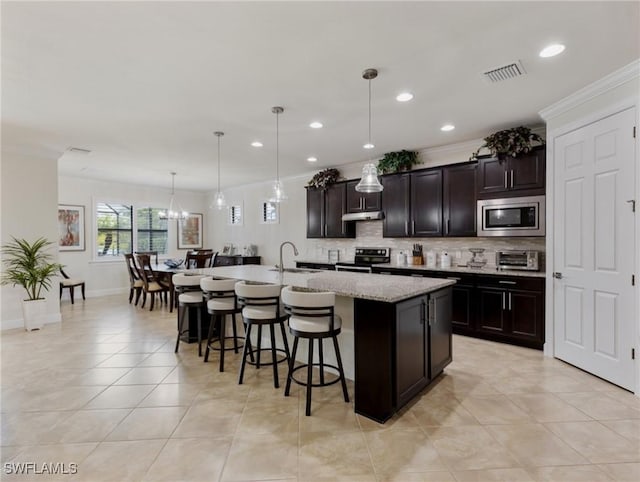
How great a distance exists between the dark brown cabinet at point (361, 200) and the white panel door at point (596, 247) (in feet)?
8.31

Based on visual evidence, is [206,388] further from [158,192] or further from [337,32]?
[158,192]

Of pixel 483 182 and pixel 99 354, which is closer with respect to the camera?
pixel 99 354

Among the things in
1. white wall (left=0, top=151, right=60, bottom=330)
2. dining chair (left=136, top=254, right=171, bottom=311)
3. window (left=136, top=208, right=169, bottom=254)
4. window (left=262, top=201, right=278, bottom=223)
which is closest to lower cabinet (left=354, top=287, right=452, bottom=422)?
dining chair (left=136, top=254, right=171, bottom=311)

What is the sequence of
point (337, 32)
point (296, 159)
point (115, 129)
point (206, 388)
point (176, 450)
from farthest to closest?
point (296, 159) → point (115, 129) → point (206, 388) → point (337, 32) → point (176, 450)

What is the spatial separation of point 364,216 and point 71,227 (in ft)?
20.8

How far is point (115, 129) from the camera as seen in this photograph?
4.09 m

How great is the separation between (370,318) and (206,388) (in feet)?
5.31

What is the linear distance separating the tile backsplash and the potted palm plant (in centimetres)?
444

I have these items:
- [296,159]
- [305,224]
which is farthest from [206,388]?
[305,224]

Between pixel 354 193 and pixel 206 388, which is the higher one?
pixel 354 193

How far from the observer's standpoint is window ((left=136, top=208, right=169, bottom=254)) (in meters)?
8.29

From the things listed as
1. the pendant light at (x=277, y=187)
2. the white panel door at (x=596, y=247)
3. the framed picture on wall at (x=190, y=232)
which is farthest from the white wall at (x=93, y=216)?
the white panel door at (x=596, y=247)

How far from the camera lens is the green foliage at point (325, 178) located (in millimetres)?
6184

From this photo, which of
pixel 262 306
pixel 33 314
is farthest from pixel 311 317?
pixel 33 314
